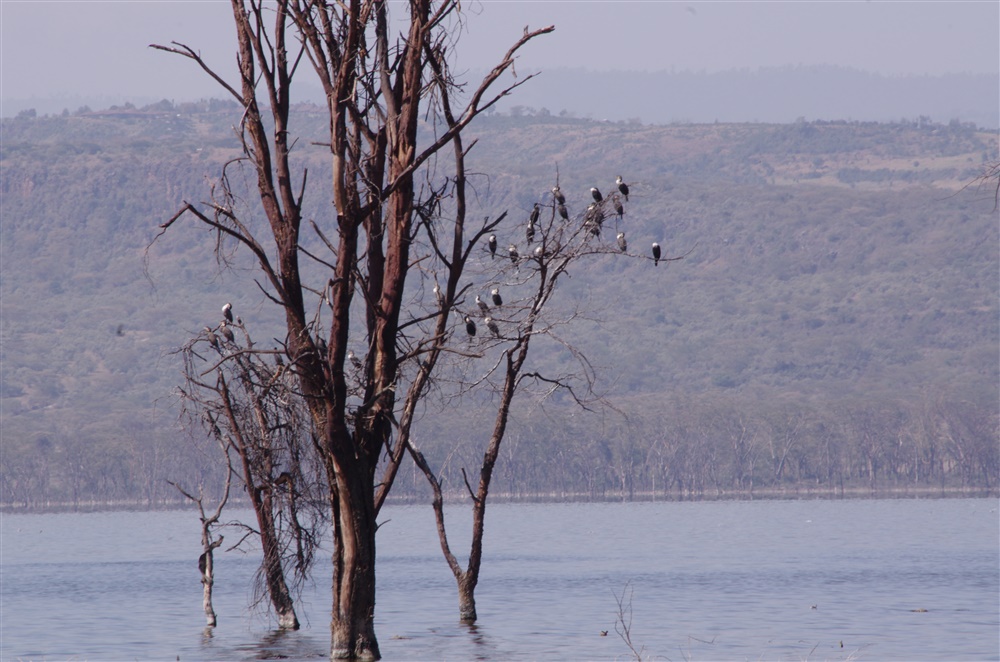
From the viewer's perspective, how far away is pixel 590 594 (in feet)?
136

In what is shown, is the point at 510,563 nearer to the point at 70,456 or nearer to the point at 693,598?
the point at 693,598

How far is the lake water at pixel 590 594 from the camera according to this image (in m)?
27.0

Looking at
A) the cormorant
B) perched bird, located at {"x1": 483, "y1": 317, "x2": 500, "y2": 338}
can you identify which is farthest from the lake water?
perched bird, located at {"x1": 483, "y1": 317, "x2": 500, "y2": 338}

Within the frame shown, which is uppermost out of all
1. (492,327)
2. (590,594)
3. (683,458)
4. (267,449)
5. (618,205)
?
(618,205)

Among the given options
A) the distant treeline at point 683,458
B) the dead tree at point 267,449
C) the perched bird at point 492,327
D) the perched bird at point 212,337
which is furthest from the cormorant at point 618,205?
the distant treeline at point 683,458

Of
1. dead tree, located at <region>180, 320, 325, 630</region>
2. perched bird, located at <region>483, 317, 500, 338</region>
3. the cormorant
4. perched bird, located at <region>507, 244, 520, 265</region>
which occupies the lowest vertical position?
dead tree, located at <region>180, 320, 325, 630</region>

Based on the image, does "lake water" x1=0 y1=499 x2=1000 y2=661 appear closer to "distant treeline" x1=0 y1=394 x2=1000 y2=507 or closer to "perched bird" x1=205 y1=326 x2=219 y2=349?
"perched bird" x1=205 y1=326 x2=219 y2=349

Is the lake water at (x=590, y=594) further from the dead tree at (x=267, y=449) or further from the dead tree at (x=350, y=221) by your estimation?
the dead tree at (x=350, y=221)

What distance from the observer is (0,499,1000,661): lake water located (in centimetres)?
2695

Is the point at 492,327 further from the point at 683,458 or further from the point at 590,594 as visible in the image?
the point at 683,458

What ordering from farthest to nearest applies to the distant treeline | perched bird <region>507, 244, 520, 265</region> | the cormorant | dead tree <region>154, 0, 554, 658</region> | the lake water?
the distant treeline, the lake water, the cormorant, perched bird <region>507, 244, 520, 265</region>, dead tree <region>154, 0, 554, 658</region>

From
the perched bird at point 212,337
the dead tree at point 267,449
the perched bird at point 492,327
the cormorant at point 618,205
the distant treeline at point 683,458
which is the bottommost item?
the distant treeline at point 683,458

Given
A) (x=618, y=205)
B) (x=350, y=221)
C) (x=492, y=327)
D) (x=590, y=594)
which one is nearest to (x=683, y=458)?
(x=590, y=594)

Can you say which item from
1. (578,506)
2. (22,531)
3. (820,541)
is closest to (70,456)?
(22,531)
